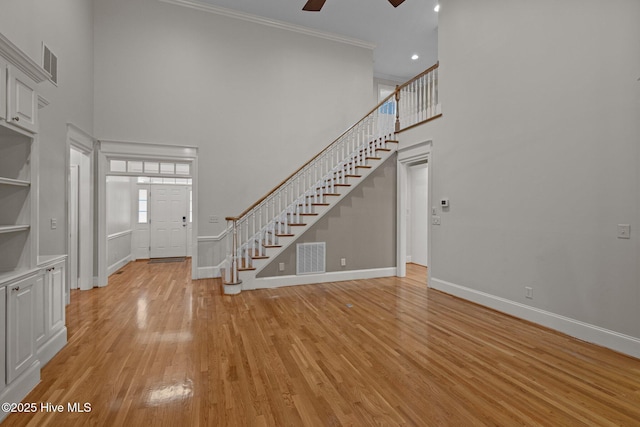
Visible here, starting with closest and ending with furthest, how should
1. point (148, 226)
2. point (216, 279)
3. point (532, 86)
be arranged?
point (532, 86), point (216, 279), point (148, 226)

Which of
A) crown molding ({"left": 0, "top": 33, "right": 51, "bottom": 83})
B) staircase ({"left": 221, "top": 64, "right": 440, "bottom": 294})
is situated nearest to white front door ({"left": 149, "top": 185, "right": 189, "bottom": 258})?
staircase ({"left": 221, "top": 64, "right": 440, "bottom": 294})

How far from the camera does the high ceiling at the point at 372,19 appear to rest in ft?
19.9

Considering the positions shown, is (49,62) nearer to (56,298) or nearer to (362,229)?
(56,298)

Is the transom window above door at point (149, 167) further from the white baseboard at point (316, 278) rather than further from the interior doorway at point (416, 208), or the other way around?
the interior doorway at point (416, 208)

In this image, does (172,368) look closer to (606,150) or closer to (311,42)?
(606,150)

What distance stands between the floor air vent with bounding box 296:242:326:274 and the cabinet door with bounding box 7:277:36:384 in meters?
3.73

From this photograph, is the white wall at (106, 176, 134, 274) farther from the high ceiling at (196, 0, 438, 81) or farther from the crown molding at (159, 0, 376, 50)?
the high ceiling at (196, 0, 438, 81)

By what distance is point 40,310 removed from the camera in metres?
2.60

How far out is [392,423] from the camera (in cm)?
192

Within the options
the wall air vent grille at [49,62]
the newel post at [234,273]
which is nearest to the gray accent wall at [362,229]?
the newel post at [234,273]

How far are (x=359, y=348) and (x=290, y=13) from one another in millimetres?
6605

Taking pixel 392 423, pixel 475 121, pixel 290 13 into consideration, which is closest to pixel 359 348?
pixel 392 423

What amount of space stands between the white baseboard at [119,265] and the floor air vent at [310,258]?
400cm

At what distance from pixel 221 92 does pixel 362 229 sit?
4087 millimetres
